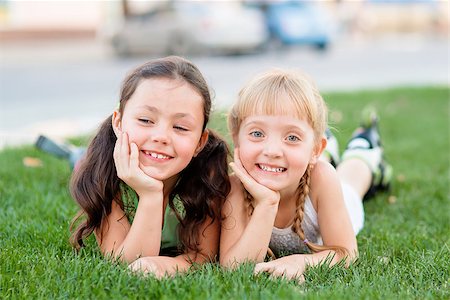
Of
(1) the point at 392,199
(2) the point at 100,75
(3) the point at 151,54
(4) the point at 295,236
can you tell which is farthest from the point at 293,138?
(3) the point at 151,54

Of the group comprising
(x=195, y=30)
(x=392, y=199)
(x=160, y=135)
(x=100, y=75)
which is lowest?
(x=392, y=199)

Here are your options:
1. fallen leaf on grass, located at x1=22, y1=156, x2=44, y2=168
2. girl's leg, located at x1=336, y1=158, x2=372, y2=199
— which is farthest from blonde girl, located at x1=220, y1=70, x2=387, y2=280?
fallen leaf on grass, located at x1=22, y1=156, x2=44, y2=168

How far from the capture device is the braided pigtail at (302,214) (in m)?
3.08

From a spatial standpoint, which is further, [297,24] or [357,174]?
[297,24]

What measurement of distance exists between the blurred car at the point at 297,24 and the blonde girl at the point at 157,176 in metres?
16.2

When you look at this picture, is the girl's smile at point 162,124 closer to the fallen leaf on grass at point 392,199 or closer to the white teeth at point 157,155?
the white teeth at point 157,155

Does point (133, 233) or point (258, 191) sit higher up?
point (258, 191)

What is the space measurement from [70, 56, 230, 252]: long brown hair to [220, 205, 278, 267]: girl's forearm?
184 millimetres

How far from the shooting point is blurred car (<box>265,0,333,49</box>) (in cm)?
1916

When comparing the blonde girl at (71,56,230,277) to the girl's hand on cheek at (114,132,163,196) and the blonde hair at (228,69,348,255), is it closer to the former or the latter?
the girl's hand on cheek at (114,132,163,196)

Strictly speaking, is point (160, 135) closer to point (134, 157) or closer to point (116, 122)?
point (134, 157)

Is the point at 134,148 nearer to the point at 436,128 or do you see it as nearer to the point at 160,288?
the point at 160,288

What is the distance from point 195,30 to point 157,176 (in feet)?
47.6

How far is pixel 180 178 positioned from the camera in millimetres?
3148
